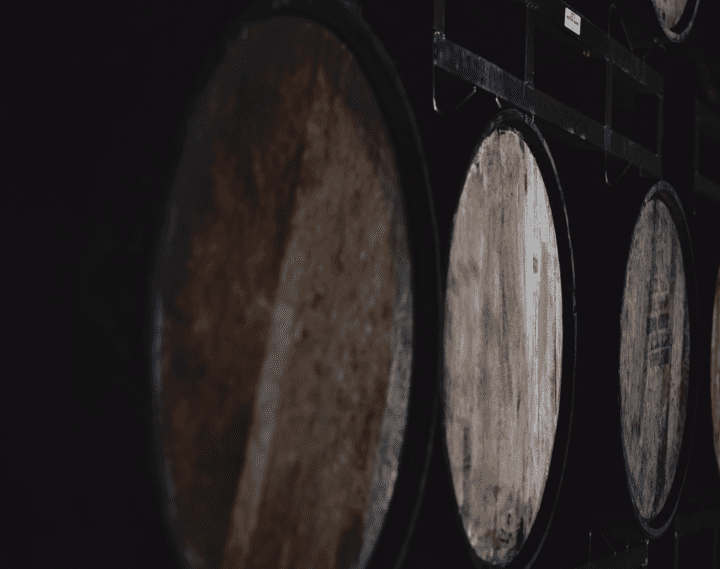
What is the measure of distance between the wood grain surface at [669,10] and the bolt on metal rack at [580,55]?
5.3 inches

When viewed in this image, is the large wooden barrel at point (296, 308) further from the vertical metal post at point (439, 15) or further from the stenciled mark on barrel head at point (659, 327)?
the stenciled mark on barrel head at point (659, 327)

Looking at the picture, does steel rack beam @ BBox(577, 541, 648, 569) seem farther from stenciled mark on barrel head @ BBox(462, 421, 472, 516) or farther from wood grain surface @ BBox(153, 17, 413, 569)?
wood grain surface @ BBox(153, 17, 413, 569)

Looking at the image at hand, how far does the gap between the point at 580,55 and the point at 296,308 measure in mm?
1564

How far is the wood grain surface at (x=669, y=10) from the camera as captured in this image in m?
2.28

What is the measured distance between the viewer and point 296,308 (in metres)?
0.89

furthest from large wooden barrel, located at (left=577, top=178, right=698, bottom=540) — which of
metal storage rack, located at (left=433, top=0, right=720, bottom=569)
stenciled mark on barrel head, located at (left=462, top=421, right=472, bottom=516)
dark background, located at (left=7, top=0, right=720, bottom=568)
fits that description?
dark background, located at (left=7, top=0, right=720, bottom=568)

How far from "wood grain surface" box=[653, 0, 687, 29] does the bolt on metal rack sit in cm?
14

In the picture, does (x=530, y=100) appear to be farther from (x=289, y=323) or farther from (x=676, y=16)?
(x=289, y=323)

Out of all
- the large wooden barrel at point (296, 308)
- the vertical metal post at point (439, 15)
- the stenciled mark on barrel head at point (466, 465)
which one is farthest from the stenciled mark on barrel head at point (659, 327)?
the large wooden barrel at point (296, 308)

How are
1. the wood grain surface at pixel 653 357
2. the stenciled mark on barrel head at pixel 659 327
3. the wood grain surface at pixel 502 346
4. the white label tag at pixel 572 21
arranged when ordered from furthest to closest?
the stenciled mark on barrel head at pixel 659 327
the wood grain surface at pixel 653 357
the white label tag at pixel 572 21
the wood grain surface at pixel 502 346

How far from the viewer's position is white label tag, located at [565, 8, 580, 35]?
1.88m

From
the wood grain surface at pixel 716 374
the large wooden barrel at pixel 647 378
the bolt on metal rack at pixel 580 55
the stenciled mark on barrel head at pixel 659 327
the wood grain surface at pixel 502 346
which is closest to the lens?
the wood grain surface at pixel 502 346

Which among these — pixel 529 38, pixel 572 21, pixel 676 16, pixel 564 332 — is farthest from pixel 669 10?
pixel 564 332

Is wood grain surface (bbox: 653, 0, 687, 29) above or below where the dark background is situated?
above
